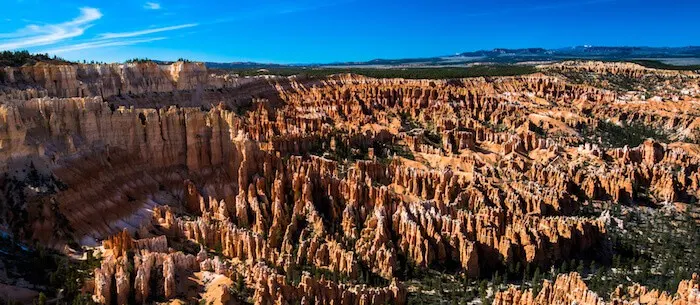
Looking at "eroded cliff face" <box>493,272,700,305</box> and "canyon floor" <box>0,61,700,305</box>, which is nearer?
"eroded cliff face" <box>493,272,700,305</box>

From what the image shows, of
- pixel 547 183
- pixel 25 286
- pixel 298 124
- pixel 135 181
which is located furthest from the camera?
pixel 298 124

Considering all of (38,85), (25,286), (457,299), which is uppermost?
(38,85)

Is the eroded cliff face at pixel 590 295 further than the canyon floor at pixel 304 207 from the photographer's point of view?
No

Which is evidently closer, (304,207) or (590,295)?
(590,295)

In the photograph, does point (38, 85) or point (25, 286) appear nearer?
point (25, 286)

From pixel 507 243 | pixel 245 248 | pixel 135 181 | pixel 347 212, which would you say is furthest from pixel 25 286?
pixel 507 243

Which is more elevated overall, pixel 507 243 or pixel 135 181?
pixel 135 181

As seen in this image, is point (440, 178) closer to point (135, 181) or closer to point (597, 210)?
point (597, 210)

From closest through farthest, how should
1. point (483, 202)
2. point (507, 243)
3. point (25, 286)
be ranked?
point (25, 286)
point (507, 243)
point (483, 202)
